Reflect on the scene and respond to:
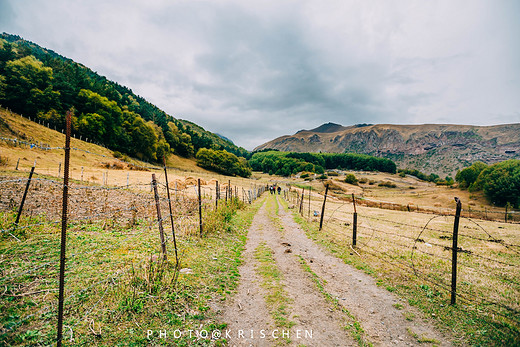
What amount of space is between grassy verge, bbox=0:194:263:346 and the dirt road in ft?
2.14

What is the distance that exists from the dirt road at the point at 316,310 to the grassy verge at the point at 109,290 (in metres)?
0.65

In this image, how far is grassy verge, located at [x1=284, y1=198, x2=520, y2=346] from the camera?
4.45 m

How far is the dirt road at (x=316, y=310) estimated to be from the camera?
174 inches

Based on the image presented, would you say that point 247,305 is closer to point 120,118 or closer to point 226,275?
point 226,275

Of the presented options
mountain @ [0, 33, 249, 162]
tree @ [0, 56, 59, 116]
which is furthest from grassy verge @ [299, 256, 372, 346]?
tree @ [0, 56, 59, 116]

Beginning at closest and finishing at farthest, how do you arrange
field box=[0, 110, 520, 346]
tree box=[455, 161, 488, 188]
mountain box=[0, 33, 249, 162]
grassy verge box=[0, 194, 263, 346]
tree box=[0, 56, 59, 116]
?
grassy verge box=[0, 194, 263, 346] → field box=[0, 110, 520, 346] → tree box=[0, 56, 59, 116] → mountain box=[0, 33, 249, 162] → tree box=[455, 161, 488, 188]

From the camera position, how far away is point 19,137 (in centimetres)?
3581

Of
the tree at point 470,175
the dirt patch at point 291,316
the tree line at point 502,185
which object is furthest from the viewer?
the tree at point 470,175

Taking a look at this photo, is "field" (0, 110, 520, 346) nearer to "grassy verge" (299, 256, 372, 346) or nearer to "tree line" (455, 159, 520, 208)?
"grassy verge" (299, 256, 372, 346)

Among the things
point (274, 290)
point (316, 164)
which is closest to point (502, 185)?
point (274, 290)

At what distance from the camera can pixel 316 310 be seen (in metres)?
5.35

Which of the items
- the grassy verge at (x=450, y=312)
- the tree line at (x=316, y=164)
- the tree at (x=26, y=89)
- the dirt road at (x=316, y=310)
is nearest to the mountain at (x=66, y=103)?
the tree at (x=26, y=89)

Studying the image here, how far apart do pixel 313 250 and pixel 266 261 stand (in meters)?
3.06

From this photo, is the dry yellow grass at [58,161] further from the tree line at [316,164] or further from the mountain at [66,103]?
the tree line at [316,164]
